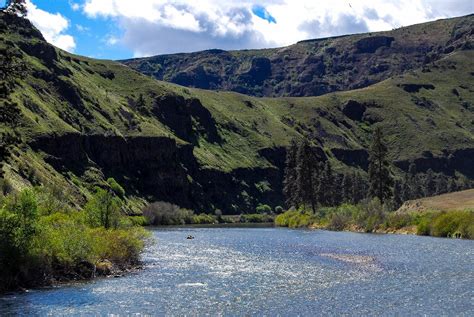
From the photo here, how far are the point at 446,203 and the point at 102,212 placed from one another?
74.6 metres

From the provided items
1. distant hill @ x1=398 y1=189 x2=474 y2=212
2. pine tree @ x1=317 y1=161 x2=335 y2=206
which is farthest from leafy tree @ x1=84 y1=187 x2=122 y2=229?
pine tree @ x1=317 y1=161 x2=335 y2=206

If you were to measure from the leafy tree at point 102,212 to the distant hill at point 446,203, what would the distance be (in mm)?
65414

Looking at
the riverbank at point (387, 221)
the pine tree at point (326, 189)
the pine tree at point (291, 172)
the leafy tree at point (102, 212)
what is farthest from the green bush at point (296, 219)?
the leafy tree at point (102, 212)

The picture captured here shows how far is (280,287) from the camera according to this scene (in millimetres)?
47312

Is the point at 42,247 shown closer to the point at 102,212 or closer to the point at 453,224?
the point at 102,212

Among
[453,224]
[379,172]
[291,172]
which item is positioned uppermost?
[291,172]

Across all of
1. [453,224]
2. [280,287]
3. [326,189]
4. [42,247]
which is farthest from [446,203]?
[42,247]

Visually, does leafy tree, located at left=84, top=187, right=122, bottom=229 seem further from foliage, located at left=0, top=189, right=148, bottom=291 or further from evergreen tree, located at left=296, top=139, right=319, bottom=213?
evergreen tree, located at left=296, top=139, right=319, bottom=213

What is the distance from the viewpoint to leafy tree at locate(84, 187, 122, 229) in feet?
220

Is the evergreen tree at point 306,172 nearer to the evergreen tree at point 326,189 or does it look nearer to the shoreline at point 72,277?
the evergreen tree at point 326,189

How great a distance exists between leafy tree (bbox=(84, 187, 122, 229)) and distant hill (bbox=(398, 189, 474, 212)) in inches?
2575

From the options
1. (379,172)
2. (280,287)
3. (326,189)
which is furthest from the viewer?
(326,189)

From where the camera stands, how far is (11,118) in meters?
47.5

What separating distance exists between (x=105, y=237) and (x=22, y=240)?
1223 cm
